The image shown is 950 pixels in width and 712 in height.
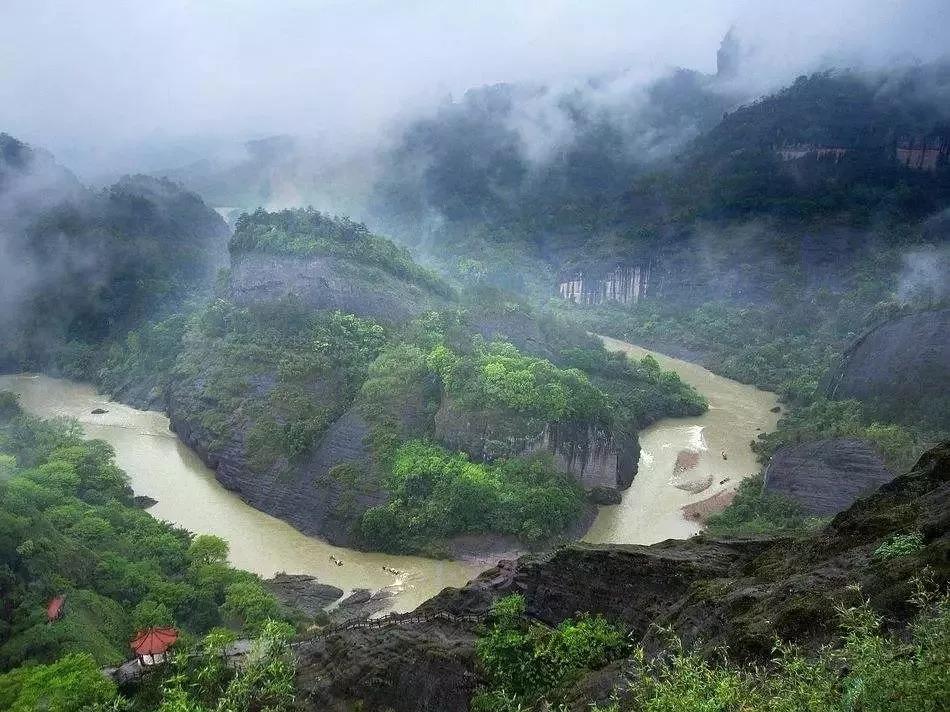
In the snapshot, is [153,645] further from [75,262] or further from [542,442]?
[75,262]

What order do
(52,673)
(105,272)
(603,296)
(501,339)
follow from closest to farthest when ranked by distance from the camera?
(52,673)
(501,339)
(105,272)
(603,296)

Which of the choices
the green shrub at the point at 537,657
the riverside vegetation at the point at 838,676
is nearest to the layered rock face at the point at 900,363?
the green shrub at the point at 537,657

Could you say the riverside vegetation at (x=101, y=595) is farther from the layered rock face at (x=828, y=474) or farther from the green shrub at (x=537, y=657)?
the layered rock face at (x=828, y=474)

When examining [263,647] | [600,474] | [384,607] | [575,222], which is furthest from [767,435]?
[575,222]

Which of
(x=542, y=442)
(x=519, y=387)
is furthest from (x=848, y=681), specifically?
(x=519, y=387)

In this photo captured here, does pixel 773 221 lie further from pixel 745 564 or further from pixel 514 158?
pixel 745 564

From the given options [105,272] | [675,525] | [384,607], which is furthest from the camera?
[105,272]
